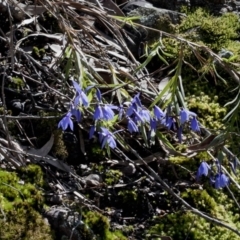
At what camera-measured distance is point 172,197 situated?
2.50m

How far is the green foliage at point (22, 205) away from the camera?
217cm

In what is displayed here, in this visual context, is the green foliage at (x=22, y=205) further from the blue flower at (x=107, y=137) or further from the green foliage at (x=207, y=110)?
the green foliage at (x=207, y=110)

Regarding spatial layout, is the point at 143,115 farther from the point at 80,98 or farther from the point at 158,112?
the point at 80,98

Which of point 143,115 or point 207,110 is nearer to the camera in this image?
point 143,115

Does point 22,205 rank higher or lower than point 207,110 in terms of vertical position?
lower

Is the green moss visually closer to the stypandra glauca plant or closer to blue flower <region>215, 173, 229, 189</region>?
the stypandra glauca plant

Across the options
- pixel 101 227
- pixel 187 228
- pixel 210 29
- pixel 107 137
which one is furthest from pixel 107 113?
pixel 210 29

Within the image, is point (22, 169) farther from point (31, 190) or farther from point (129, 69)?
point (129, 69)

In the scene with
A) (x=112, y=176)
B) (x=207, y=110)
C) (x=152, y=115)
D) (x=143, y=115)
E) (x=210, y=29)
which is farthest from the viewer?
(x=210, y=29)

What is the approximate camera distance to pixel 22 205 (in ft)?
7.37

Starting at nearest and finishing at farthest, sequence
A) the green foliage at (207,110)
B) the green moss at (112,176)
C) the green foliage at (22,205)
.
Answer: the green foliage at (22,205) → the green moss at (112,176) → the green foliage at (207,110)

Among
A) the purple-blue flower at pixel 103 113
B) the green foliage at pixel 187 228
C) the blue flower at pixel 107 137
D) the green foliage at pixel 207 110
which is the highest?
the purple-blue flower at pixel 103 113

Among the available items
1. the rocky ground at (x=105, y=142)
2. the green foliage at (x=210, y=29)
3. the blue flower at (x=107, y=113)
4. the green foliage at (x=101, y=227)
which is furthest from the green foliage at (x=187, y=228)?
the green foliage at (x=210, y=29)

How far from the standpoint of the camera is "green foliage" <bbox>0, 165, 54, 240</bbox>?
217cm
